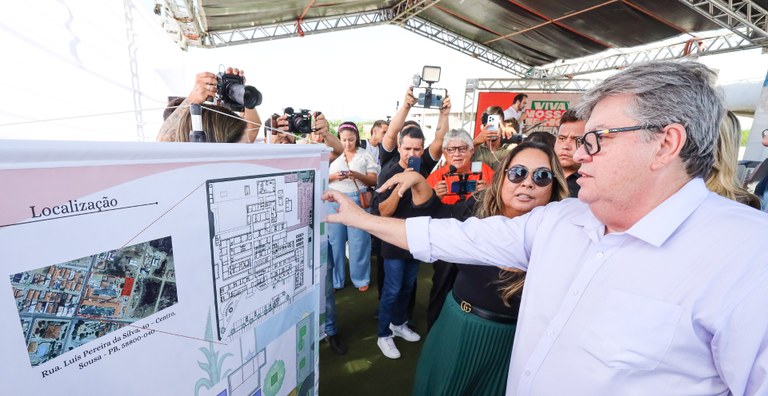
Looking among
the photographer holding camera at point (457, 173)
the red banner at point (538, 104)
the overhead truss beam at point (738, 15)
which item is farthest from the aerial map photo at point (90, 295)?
the red banner at point (538, 104)

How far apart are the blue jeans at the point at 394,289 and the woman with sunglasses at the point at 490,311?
0.93 meters

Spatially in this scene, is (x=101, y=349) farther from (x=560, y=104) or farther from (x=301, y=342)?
(x=560, y=104)

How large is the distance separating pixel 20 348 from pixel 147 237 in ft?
0.83

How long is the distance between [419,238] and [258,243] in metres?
0.59

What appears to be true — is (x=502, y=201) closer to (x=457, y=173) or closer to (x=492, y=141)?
(x=457, y=173)

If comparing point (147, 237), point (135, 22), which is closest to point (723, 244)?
point (147, 237)

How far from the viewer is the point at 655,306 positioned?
2.55 feet

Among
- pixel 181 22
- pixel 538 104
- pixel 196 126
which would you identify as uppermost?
pixel 181 22

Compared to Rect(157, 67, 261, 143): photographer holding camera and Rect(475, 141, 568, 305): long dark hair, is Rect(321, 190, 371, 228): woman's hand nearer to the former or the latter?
Rect(157, 67, 261, 143): photographer holding camera

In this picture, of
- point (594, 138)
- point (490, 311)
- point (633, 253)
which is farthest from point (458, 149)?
point (633, 253)

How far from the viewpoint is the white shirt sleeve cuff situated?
4.17 feet

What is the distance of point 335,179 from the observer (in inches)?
125

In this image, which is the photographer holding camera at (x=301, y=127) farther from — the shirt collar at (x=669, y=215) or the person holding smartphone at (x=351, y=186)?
the shirt collar at (x=669, y=215)

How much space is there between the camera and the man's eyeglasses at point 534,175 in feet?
4.88
